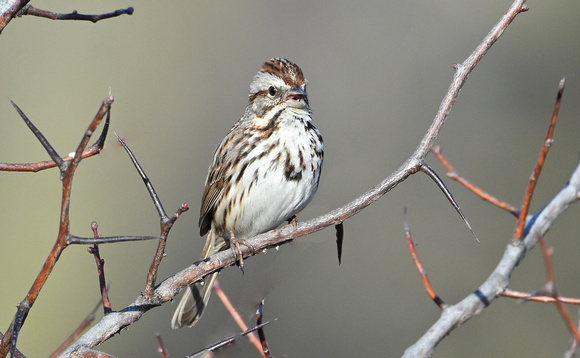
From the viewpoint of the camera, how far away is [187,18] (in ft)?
49.0

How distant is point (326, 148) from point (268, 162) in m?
5.94

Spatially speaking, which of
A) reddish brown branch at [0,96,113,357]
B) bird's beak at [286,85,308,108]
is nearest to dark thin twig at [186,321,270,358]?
reddish brown branch at [0,96,113,357]

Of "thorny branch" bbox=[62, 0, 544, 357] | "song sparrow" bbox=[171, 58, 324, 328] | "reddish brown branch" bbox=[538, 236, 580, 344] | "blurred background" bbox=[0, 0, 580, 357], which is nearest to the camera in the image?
"reddish brown branch" bbox=[538, 236, 580, 344]

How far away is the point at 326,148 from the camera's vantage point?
422 inches

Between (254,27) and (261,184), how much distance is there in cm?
920

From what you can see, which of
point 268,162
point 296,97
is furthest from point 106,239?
point 296,97

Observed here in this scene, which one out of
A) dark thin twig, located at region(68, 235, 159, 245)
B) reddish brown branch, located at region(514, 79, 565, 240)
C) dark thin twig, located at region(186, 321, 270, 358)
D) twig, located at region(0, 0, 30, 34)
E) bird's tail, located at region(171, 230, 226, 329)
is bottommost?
reddish brown branch, located at region(514, 79, 565, 240)

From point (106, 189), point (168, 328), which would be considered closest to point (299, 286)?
point (168, 328)

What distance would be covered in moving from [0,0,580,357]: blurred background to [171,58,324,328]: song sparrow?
98.1 inches

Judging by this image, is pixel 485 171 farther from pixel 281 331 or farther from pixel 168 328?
pixel 168 328

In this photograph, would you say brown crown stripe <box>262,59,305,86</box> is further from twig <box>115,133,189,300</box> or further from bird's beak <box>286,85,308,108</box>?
twig <box>115,133,189,300</box>

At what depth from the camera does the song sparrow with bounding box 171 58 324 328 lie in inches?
188

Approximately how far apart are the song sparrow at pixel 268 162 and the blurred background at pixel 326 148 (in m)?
2.49

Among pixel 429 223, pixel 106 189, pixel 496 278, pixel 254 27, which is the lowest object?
pixel 496 278
